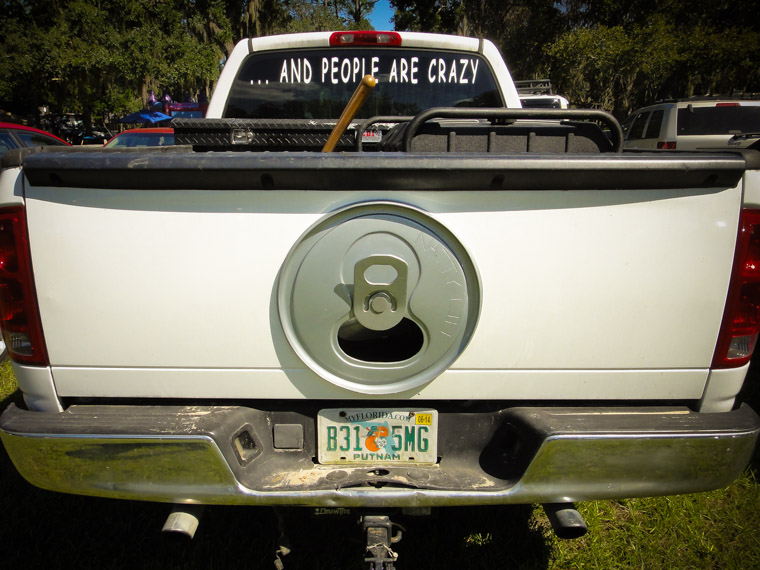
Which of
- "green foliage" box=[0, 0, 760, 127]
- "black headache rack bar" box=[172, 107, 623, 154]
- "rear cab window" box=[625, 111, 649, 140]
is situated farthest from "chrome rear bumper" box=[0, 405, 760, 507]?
"green foliage" box=[0, 0, 760, 127]

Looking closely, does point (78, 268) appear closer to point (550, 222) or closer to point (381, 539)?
point (381, 539)

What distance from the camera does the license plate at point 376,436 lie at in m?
1.71

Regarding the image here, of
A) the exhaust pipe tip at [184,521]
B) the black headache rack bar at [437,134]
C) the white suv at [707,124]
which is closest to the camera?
the exhaust pipe tip at [184,521]

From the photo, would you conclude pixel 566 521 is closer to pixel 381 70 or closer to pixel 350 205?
pixel 350 205

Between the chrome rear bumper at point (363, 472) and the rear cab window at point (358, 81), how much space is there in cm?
249

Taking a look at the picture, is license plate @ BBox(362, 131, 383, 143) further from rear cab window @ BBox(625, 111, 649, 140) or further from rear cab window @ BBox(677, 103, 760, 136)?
rear cab window @ BBox(625, 111, 649, 140)

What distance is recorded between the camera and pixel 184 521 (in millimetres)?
1644

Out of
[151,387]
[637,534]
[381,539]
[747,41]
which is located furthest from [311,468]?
[747,41]

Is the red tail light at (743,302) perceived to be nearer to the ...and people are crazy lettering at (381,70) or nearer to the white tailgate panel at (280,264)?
the white tailgate panel at (280,264)

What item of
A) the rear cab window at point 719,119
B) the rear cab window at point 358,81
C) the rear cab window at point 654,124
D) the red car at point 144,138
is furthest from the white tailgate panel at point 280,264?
the rear cab window at point 654,124

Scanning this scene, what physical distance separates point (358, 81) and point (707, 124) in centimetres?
921

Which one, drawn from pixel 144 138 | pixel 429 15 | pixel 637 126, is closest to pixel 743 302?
A: pixel 144 138

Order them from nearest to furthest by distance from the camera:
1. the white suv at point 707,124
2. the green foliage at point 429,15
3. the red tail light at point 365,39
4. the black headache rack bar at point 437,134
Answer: the black headache rack bar at point 437,134
the red tail light at point 365,39
the white suv at point 707,124
the green foliage at point 429,15

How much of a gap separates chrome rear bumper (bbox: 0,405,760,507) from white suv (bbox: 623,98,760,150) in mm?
9207
